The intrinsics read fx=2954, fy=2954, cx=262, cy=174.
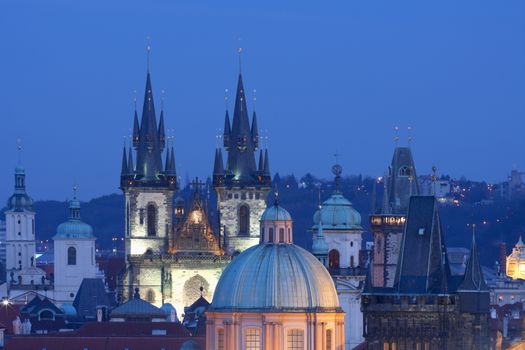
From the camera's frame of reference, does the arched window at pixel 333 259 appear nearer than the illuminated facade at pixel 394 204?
No

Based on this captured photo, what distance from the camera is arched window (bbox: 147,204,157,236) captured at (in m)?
186

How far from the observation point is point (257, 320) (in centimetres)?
11344

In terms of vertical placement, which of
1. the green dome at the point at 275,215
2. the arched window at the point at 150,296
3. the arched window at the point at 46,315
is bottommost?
the arched window at the point at 46,315

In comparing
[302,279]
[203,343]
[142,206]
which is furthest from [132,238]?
[302,279]

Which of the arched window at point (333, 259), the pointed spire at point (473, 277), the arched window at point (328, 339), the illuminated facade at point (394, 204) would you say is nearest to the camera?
the pointed spire at point (473, 277)

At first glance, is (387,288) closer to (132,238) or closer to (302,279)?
(302,279)

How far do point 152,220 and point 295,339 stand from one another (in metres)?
73.8

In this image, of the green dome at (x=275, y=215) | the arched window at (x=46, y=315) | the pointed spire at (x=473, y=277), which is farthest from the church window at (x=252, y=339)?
the arched window at (x=46, y=315)

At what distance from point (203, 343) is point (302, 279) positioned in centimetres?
1447

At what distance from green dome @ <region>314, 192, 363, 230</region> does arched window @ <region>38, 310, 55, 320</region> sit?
1067 inches

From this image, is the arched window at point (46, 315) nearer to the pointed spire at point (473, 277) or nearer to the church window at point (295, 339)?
the church window at point (295, 339)

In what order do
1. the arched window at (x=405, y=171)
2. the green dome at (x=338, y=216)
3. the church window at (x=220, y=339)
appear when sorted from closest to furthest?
the church window at (x=220, y=339) → the arched window at (x=405, y=171) → the green dome at (x=338, y=216)

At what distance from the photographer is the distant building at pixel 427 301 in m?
109

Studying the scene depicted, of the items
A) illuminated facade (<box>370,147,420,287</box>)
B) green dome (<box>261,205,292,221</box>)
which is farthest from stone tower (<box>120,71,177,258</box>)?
green dome (<box>261,205,292,221</box>)
